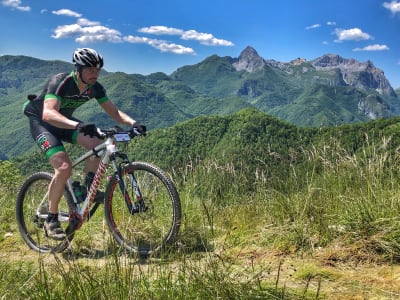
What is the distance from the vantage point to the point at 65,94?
5527mm

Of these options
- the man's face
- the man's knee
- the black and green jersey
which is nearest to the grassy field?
the man's knee

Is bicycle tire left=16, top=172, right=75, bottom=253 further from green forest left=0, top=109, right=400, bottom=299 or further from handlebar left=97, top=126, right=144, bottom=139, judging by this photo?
handlebar left=97, top=126, right=144, bottom=139

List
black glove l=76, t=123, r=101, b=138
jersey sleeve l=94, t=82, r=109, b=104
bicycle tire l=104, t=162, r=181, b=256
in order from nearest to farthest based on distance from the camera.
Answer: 1. black glove l=76, t=123, r=101, b=138
2. bicycle tire l=104, t=162, r=181, b=256
3. jersey sleeve l=94, t=82, r=109, b=104

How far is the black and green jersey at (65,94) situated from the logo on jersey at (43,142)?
0.44 meters

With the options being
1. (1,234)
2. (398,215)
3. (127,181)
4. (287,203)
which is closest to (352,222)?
(398,215)

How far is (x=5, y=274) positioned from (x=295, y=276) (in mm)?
2893

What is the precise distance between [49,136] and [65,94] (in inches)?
26.1

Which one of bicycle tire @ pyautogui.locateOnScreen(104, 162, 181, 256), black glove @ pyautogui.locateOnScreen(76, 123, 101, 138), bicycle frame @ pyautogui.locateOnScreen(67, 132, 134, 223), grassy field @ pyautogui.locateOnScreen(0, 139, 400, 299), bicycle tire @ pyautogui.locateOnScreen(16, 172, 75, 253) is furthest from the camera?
bicycle tire @ pyautogui.locateOnScreen(16, 172, 75, 253)

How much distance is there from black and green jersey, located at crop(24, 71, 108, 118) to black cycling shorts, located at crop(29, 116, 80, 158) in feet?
0.58

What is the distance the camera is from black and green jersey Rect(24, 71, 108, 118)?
5.43m

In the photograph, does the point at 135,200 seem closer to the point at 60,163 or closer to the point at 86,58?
the point at 60,163

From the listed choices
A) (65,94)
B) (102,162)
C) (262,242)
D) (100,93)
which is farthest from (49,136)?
(262,242)

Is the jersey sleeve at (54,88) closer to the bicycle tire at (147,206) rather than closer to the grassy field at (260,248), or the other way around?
the bicycle tire at (147,206)

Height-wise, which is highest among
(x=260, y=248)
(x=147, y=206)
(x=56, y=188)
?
(x=56, y=188)
